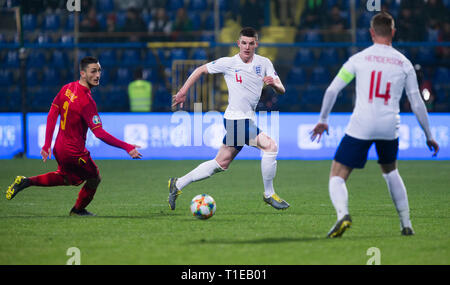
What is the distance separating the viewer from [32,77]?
20.9 m

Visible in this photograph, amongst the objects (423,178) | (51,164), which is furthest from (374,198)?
(51,164)

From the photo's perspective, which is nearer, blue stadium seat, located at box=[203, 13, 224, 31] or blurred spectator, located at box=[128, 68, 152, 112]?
blurred spectator, located at box=[128, 68, 152, 112]

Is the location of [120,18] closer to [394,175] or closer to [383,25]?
[383,25]

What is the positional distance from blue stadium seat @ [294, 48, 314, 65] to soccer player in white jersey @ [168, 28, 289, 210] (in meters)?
10.3

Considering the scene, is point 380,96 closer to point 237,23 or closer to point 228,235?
point 228,235

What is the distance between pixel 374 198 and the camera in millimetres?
10547

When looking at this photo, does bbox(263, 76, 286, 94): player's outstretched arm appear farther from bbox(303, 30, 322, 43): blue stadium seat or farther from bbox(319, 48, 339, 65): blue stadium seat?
bbox(303, 30, 322, 43): blue stadium seat

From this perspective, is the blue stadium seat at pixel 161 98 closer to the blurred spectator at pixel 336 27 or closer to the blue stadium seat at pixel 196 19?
the blue stadium seat at pixel 196 19

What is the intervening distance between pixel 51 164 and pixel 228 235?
9612 mm

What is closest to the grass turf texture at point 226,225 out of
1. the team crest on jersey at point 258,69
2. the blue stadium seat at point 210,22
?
the team crest on jersey at point 258,69

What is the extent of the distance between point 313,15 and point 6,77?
8.34m

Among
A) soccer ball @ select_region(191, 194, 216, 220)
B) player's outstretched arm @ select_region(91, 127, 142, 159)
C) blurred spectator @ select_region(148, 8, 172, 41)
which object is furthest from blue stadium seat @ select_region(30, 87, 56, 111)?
soccer ball @ select_region(191, 194, 216, 220)

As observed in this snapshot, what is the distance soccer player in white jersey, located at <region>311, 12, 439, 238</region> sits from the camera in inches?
266

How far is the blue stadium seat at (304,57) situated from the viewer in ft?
64.0
